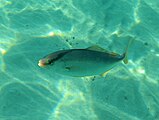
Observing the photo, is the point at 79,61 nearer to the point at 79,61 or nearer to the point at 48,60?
the point at 79,61

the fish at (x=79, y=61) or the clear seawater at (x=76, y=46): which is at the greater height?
the clear seawater at (x=76, y=46)

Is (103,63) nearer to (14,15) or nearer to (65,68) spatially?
(65,68)

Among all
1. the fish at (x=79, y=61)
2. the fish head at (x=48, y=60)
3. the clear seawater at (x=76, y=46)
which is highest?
the clear seawater at (x=76, y=46)

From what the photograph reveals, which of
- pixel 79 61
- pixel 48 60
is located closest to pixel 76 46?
pixel 79 61

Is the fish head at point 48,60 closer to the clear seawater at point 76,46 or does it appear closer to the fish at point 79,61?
the fish at point 79,61

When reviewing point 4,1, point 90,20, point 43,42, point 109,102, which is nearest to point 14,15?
point 4,1

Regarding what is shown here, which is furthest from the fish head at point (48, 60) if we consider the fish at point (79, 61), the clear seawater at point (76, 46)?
the clear seawater at point (76, 46)

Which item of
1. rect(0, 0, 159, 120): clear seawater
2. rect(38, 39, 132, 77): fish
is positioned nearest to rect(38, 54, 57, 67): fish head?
rect(38, 39, 132, 77): fish

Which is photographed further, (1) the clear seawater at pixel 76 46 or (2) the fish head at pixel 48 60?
(1) the clear seawater at pixel 76 46
